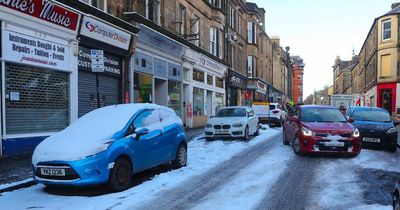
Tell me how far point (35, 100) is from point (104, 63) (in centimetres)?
411

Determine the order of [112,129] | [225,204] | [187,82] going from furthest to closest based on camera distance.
Answer: [187,82] < [112,129] < [225,204]

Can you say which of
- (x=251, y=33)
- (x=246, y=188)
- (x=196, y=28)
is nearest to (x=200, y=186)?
(x=246, y=188)

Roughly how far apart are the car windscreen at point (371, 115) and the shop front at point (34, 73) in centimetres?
1008

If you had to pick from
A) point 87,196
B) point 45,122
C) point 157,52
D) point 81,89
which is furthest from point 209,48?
point 87,196

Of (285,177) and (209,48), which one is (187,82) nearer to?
(209,48)

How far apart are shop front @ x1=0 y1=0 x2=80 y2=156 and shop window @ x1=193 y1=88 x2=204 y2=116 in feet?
44.7

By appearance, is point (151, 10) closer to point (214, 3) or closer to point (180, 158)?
point (180, 158)

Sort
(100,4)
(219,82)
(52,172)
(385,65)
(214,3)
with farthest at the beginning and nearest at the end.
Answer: (385,65) → (219,82) → (214,3) → (100,4) → (52,172)

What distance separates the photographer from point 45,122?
14.0m

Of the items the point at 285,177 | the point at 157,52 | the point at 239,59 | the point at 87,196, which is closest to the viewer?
the point at 87,196

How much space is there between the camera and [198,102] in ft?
94.8

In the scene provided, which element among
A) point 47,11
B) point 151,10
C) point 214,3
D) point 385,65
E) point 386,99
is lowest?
point 386,99

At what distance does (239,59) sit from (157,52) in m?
21.7

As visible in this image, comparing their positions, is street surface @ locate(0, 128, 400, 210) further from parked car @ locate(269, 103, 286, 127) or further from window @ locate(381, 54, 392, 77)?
window @ locate(381, 54, 392, 77)
